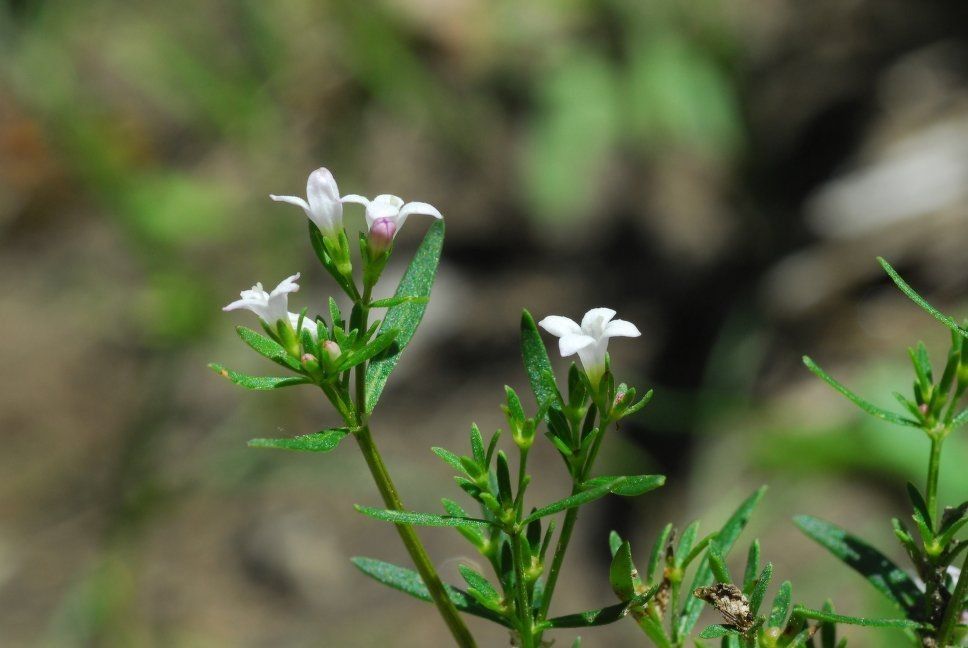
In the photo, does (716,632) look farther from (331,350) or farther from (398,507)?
(331,350)

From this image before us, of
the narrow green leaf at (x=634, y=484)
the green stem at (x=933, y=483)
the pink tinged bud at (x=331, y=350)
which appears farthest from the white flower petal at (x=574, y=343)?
the green stem at (x=933, y=483)

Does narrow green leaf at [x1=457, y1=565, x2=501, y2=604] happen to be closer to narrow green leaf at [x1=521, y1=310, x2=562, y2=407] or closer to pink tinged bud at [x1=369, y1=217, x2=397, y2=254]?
narrow green leaf at [x1=521, y1=310, x2=562, y2=407]

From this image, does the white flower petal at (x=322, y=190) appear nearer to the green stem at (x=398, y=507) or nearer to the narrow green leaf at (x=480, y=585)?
the green stem at (x=398, y=507)

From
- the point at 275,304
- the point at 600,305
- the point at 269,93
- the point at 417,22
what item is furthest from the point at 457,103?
the point at 275,304

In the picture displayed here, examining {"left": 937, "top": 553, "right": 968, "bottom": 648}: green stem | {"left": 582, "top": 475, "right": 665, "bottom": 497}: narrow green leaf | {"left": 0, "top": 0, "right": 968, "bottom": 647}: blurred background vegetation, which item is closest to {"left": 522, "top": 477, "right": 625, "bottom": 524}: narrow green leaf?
{"left": 582, "top": 475, "right": 665, "bottom": 497}: narrow green leaf

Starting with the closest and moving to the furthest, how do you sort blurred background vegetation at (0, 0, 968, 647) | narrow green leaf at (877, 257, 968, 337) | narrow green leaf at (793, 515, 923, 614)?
narrow green leaf at (877, 257, 968, 337)
narrow green leaf at (793, 515, 923, 614)
blurred background vegetation at (0, 0, 968, 647)

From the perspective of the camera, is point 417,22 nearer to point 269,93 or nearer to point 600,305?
point 269,93
